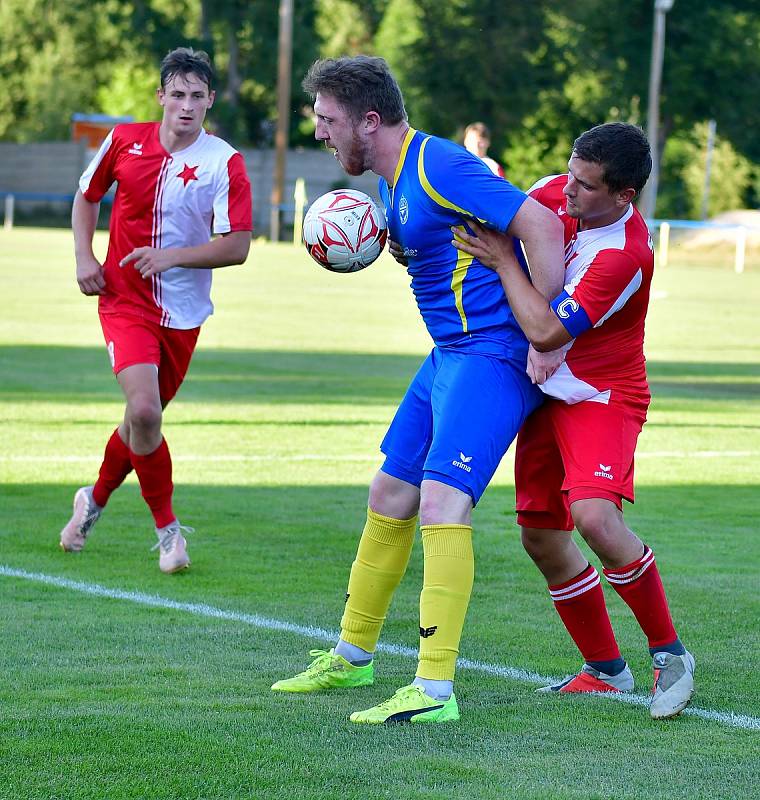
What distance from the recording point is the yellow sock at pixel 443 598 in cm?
477

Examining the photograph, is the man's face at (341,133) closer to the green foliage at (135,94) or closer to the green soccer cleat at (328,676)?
the green soccer cleat at (328,676)

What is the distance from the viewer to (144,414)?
23.7ft

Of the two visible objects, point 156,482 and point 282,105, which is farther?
point 282,105

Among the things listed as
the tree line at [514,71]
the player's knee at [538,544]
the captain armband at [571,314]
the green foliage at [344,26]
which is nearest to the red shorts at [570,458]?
the player's knee at [538,544]

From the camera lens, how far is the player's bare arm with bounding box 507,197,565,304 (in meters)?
4.83

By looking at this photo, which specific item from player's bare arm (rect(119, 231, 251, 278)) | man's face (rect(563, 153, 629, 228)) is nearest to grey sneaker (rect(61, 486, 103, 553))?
player's bare arm (rect(119, 231, 251, 278))

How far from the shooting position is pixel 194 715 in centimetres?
471

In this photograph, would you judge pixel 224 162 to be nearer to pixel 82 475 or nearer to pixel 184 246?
pixel 184 246

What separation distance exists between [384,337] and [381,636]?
15.7 m

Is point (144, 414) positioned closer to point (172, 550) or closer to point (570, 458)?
point (172, 550)

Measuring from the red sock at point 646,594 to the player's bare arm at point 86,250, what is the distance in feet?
11.0

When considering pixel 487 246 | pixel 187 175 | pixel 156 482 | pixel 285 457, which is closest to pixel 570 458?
pixel 487 246

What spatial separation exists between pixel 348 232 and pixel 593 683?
178 cm

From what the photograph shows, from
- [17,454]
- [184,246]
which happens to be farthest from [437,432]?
[17,454]
